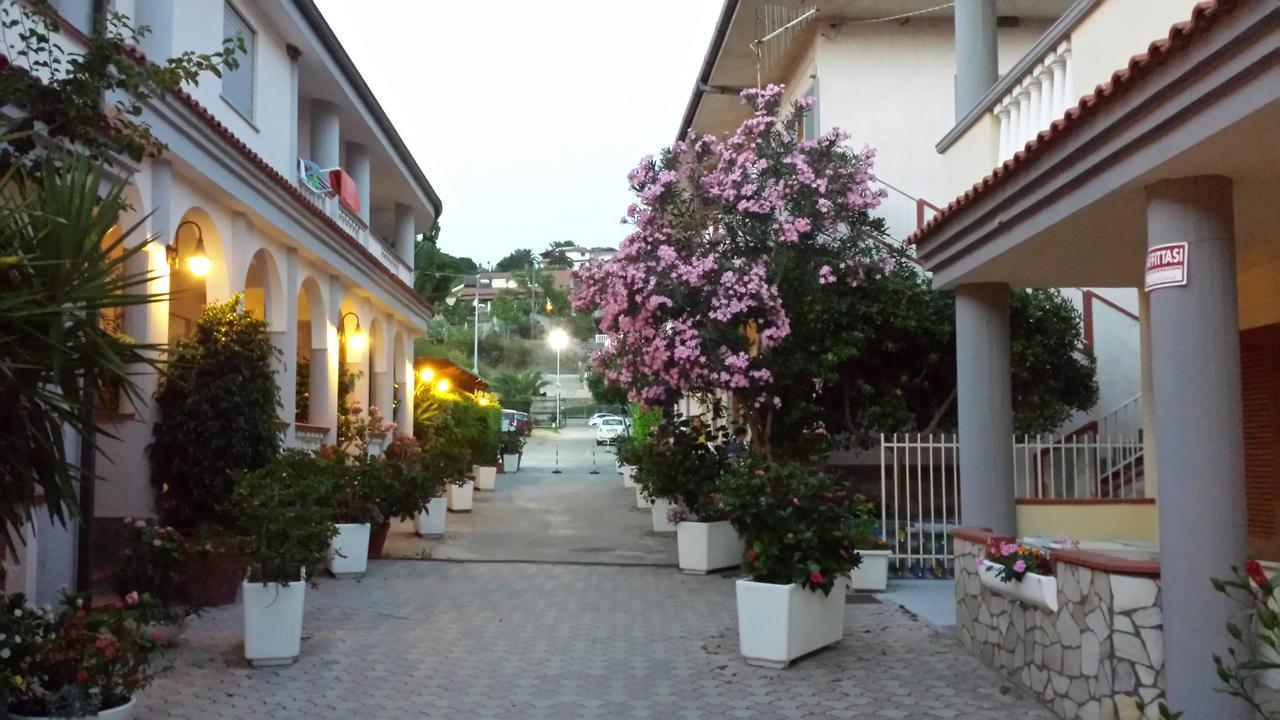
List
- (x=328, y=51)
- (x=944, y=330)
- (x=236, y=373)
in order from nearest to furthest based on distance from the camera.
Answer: (x=236, y=373)
(x=944, y=330)
(x=328, y=51)

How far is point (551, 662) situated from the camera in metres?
8.00

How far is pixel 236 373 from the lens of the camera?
34.9 ft

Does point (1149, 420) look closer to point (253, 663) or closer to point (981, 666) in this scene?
point (981, 666)

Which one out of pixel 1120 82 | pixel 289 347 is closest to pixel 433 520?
pixel 289 347

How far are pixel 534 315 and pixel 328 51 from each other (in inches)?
2897

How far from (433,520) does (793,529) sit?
373 inches

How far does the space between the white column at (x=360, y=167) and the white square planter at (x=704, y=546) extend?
9186mm

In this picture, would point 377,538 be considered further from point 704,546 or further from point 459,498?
point 459,498

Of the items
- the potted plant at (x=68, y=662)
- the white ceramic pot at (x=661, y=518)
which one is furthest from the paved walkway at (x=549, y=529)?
the potted plant at (x=68, y=662)

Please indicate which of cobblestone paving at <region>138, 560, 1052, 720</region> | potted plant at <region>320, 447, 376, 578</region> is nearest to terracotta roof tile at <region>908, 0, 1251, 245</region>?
cobblestone paving at <region>138, 560, 1052, 720</region>

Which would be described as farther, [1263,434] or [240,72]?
[240,72]

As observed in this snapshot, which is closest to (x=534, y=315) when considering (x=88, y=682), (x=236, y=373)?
(x=236, y=373)

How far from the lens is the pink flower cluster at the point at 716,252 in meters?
13.1

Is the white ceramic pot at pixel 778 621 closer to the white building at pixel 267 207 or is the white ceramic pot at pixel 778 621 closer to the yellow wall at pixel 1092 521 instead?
the yellow wall at pixel 1092 521
